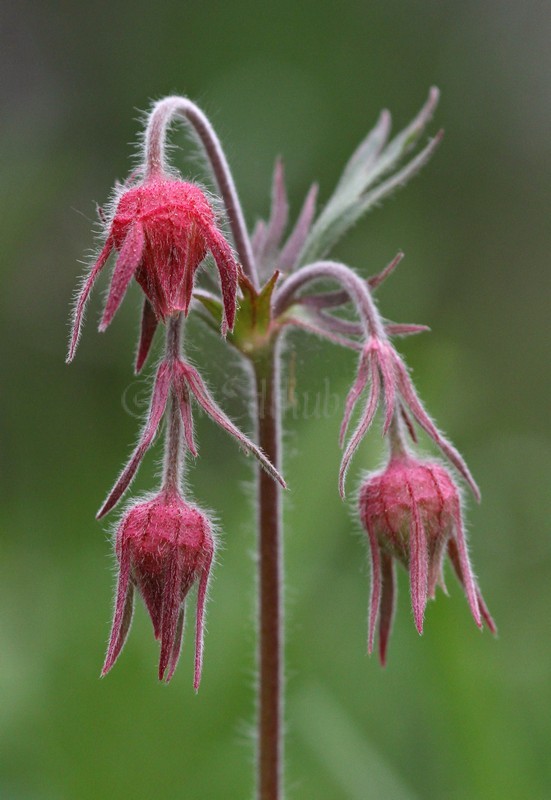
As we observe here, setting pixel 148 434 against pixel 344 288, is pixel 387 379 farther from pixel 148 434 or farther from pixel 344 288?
pixel 148 434

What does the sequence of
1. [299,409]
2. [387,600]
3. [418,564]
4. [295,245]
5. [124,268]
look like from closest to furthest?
[124,268], [418,564], [387,600], [295,245], [299,409]

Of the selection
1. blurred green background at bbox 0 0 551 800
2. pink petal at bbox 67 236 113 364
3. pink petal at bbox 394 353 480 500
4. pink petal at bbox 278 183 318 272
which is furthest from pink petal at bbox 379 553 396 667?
pink petal at bbox 278 183 318 272

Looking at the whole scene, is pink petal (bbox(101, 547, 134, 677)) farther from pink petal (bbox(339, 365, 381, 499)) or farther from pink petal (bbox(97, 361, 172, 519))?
pink petal (bbox(339, 365, 381, 499))

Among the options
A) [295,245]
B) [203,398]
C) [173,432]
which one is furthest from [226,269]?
[295,245]

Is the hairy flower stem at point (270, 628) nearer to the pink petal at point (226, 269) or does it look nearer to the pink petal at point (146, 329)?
the pink petal at point (146, 329)

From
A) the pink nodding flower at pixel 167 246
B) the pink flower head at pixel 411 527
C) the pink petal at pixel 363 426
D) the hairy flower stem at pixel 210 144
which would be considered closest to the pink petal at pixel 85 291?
the pink nodding flower at pixel 167 246

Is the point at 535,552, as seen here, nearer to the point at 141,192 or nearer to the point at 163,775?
the point at 163,775
